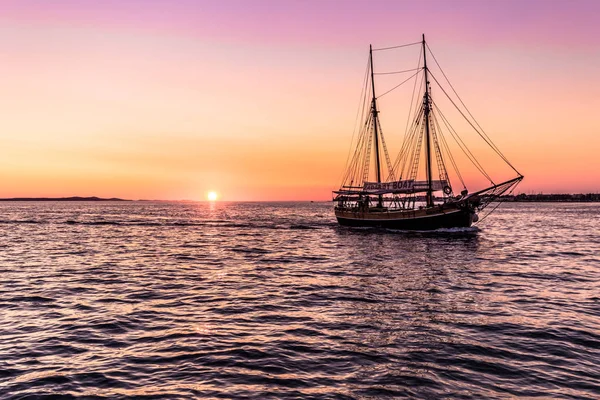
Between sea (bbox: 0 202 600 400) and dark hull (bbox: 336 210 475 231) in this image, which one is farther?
dark hull (bbox: 336 210 475 231)

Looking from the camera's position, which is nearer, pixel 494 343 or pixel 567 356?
pixel 567 356

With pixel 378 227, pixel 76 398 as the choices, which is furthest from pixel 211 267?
pixel 378 227

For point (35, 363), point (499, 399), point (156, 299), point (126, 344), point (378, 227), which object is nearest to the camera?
point (499, 399)

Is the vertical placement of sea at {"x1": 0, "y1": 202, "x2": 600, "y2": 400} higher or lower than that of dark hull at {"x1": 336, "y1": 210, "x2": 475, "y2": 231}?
lower

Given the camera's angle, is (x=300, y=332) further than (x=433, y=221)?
No

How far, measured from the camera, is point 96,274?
23.0m

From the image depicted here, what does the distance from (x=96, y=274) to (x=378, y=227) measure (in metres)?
42.5

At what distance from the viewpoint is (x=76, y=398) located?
805 centimetres

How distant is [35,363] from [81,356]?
3.13 ft

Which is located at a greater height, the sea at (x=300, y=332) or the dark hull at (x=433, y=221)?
the dark hull at (x=433, y=221)

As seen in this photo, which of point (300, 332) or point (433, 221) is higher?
point (433, 221)

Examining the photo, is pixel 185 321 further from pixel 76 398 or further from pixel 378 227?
pixel 378 227

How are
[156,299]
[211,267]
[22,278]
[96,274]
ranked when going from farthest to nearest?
[211,267] < [96,274] < [22,278] < [156,299]

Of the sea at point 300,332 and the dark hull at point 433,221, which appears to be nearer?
the sea at point 300,332
